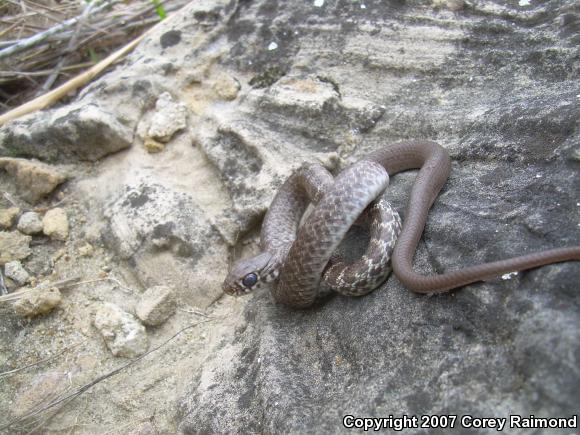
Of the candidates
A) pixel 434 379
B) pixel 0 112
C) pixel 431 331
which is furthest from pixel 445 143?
pixel 0 112

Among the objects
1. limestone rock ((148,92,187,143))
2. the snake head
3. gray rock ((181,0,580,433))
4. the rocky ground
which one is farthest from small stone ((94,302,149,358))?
limestone rock ((148,92,187,143))

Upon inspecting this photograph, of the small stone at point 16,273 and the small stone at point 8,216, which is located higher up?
the small stone at point 8,216

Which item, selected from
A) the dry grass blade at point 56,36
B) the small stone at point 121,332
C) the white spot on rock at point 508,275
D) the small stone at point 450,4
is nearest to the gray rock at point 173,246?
the small stone at point 121,332

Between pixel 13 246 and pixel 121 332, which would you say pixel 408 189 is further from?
pixel 13 246

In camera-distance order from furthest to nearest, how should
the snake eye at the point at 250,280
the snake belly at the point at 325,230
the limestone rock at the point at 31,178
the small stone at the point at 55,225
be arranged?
1. the limestone rock at the point at 31,178
2. the small stone at the point at 55,225
3. the snake eye at the point at 250,280
4. the snake belly at the point at 325,230

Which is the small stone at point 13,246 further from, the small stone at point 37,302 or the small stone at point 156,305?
the small stone at point 156,305

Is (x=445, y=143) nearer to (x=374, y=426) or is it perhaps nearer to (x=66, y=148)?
(x=374, y=426)

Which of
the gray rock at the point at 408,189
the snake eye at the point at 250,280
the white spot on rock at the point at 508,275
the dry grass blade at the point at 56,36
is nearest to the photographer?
the gray rock at the point at 408,189

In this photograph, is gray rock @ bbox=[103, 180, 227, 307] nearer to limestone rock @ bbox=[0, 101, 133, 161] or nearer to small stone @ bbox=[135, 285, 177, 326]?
small stone @ bbox=[135, 285, 177, 326]
